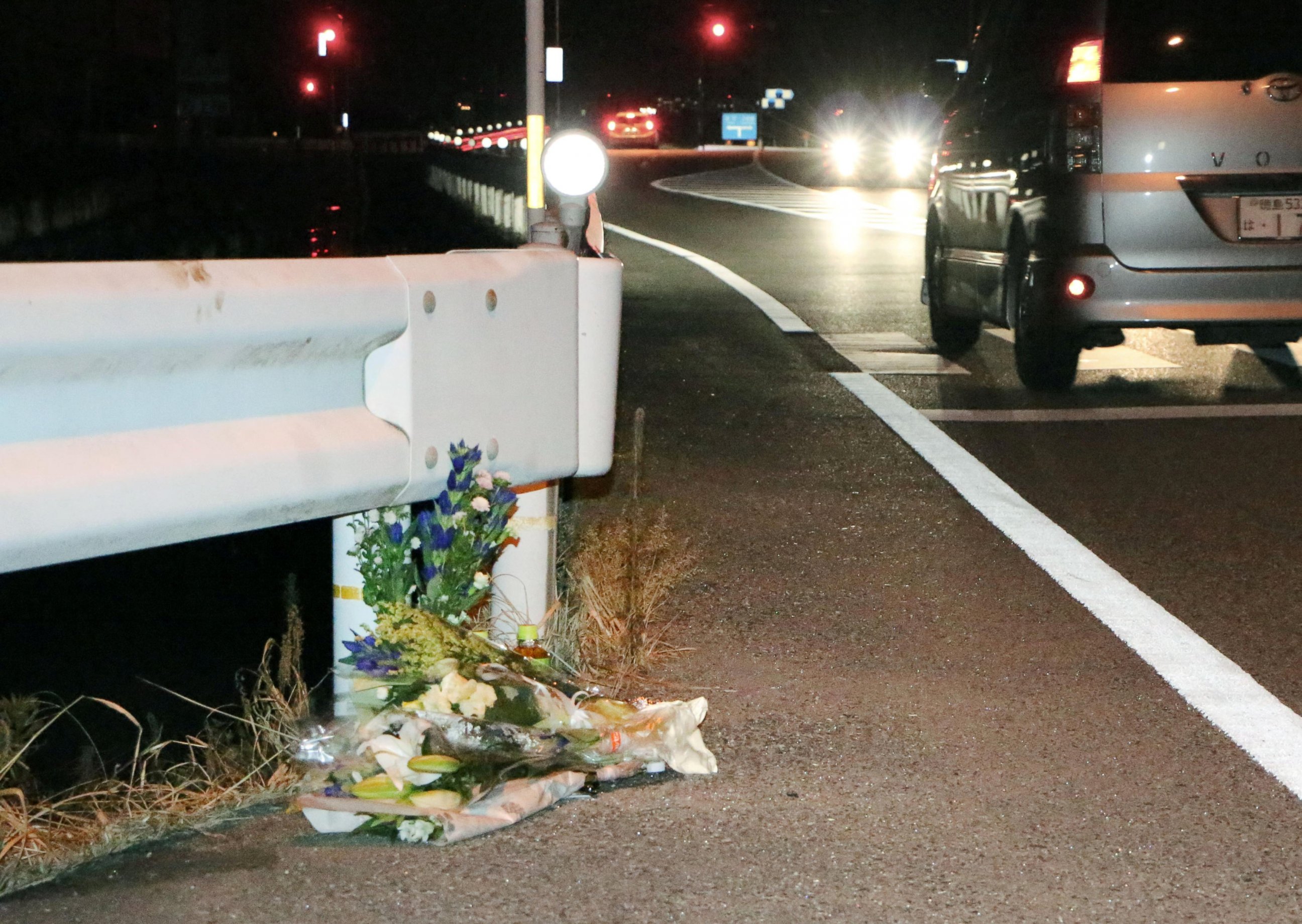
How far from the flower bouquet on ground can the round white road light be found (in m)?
1.64

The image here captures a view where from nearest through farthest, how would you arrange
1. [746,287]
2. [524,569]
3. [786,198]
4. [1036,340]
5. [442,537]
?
[442,537]
[524,569]
[1036,340]
[746,287]
[786,198]

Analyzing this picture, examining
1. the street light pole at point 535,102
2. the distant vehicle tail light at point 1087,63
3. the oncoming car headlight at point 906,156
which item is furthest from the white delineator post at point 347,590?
the oncoming car headlight at point 906,156

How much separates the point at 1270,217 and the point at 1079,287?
972 millimetres

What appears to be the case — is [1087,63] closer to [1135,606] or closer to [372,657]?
[1135,606]

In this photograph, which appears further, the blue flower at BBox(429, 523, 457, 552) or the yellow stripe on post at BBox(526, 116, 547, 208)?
the yellow stripe on post at BBox(526, 116, 547, 208)

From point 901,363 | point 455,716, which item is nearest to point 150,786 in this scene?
point 455,716

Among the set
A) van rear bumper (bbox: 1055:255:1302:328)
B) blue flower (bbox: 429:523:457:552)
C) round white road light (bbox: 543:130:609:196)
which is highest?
round white road light (bbox: 543:130:609:196)

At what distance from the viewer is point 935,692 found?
4.71 m

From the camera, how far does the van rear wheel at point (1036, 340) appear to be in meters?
9.54

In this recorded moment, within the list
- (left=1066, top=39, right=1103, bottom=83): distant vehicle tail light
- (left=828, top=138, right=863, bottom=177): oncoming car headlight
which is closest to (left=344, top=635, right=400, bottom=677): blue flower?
(left=1066, top=39, right=1103, bottom=83): distant vehicle tail light

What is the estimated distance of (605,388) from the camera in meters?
4.72

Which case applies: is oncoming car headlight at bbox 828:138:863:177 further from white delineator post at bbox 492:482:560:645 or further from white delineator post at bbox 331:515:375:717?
white delineator post at bbox 331:515:375:717

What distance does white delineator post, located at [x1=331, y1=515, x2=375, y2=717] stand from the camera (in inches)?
169

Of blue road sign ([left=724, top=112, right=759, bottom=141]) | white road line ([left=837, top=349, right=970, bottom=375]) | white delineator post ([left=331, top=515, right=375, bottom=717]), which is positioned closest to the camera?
white delineator post ([left=331, top=515, right=375, bottom=717])
